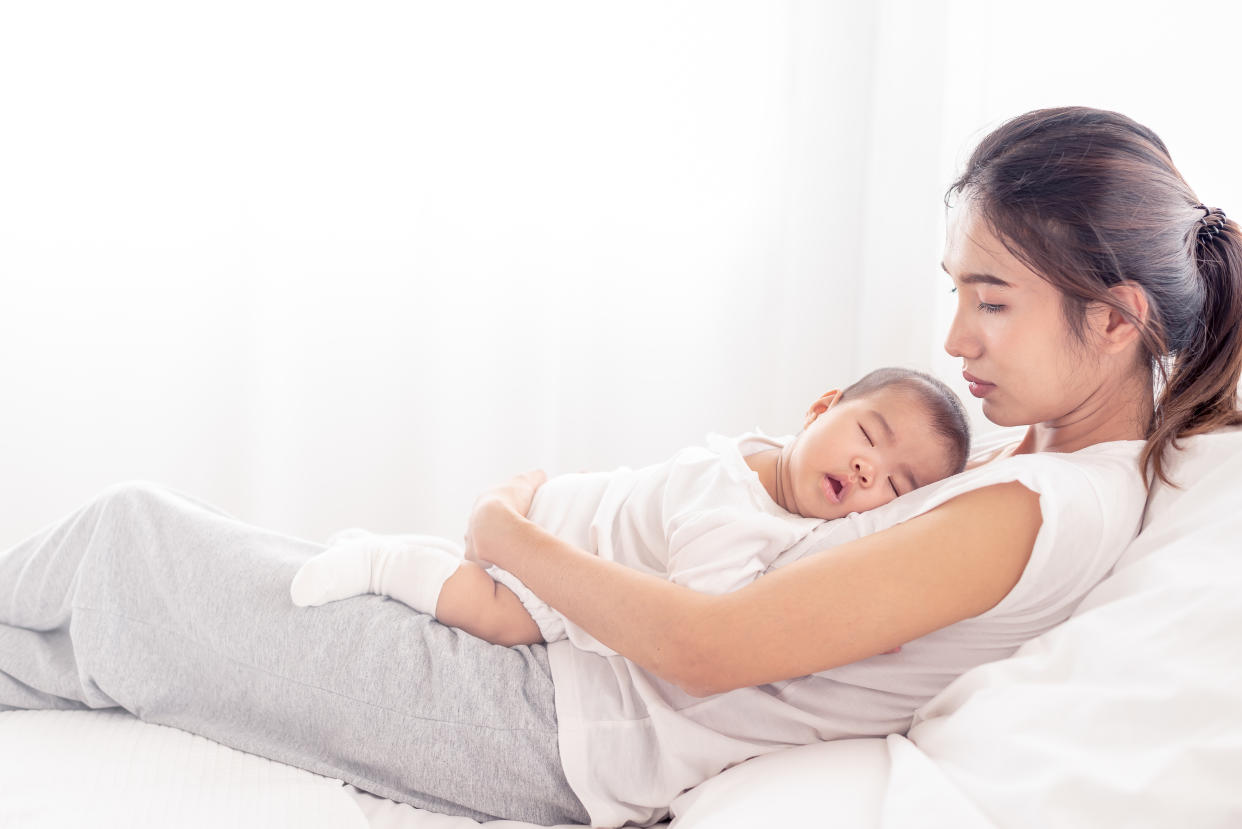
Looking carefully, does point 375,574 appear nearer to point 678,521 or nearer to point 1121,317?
point 678,521

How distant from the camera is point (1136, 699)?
32.9 inches

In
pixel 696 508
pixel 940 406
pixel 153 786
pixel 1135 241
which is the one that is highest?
pixel 1135 241

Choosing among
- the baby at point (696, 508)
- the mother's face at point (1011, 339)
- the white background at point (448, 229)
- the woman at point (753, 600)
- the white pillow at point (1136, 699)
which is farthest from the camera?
the white background at point (448, 229)

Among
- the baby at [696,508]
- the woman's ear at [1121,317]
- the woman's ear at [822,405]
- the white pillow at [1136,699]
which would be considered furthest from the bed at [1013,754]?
the woman's ear at [822,405]

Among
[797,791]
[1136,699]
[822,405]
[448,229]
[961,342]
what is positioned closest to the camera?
[1136,699]

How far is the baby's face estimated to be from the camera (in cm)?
131

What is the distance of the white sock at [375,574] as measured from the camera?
1239 mm

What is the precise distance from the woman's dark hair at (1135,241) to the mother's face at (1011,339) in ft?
0.06

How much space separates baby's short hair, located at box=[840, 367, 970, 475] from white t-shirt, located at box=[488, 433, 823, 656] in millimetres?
211

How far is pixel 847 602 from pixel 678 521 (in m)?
0.31

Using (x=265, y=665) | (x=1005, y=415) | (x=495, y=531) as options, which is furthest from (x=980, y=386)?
(x=265, y=665)

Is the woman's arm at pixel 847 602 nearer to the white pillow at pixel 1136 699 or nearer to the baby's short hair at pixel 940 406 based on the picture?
the white pillow at pixel 1136 699

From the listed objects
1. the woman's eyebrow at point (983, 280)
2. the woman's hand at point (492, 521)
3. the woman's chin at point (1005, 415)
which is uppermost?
the woman's eyebrow at point (983, 280)

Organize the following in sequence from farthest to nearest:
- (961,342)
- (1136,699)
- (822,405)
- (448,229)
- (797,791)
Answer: (448,229) → (822,405) → (961,342) → (797,791) → (1136,699)
